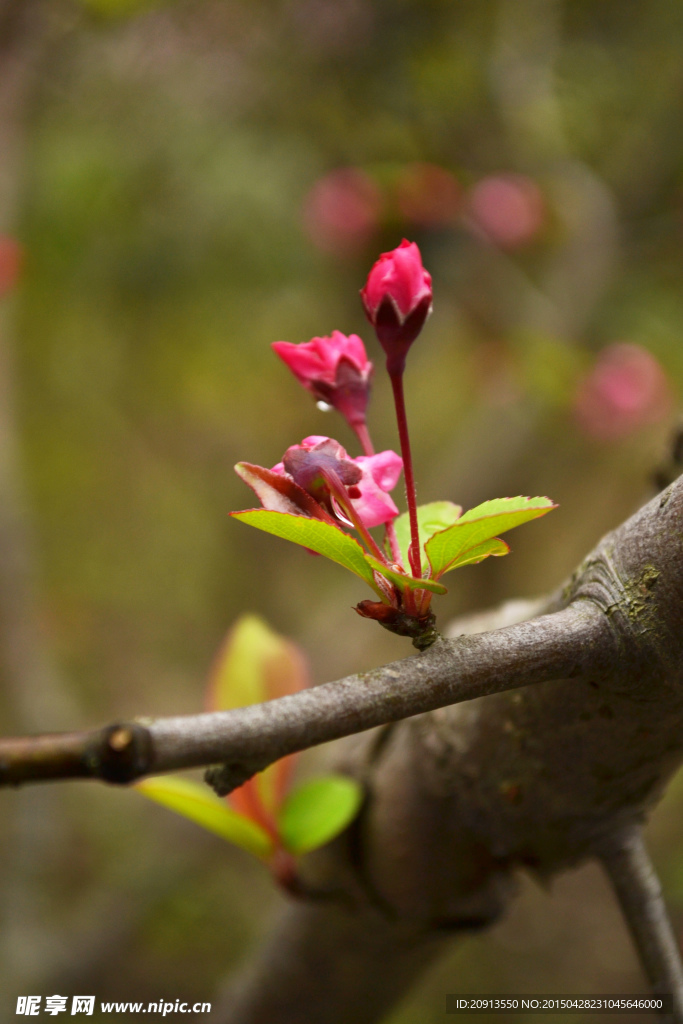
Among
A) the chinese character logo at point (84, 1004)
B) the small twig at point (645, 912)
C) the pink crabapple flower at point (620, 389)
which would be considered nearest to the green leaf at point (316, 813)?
the small twig at point (645, 912)

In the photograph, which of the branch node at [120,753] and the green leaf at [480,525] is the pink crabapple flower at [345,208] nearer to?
the green leaf at [480,525]

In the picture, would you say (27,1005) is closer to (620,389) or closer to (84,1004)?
(84,1004)

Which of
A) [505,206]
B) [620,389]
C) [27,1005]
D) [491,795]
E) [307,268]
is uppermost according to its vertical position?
[505,206]

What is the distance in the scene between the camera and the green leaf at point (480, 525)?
0.99 feet

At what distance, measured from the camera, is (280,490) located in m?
0.33

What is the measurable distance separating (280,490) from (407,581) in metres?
0.08

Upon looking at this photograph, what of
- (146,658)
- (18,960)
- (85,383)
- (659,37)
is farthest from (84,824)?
(659,37)

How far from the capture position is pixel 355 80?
1.71m

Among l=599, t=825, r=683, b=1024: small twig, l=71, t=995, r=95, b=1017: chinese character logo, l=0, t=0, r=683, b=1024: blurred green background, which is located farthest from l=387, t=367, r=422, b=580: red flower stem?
l=0, t=0, r=683, b=1024: blurred green background

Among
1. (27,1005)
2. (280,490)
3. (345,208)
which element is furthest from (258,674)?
(345,208)

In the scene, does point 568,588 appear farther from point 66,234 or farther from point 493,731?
point 66,234

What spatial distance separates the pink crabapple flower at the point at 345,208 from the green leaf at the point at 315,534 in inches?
67.9

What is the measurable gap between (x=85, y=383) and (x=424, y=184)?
4.37 ft

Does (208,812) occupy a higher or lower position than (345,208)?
lower
